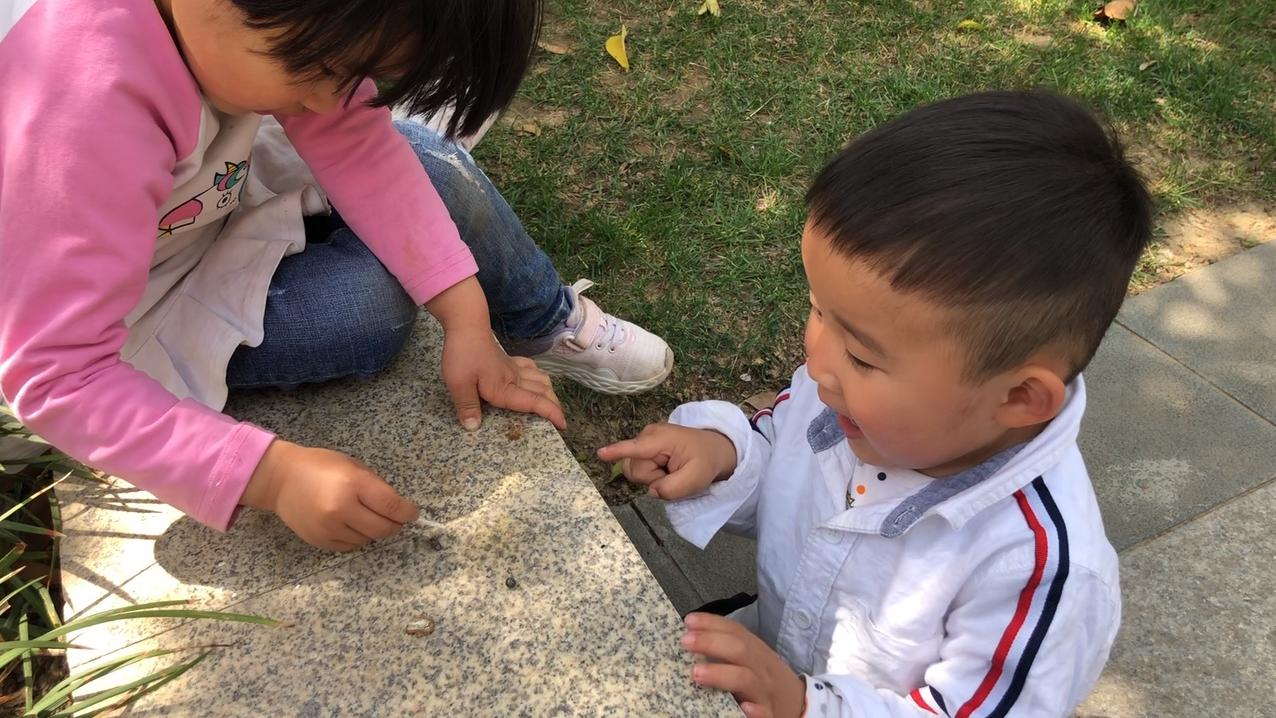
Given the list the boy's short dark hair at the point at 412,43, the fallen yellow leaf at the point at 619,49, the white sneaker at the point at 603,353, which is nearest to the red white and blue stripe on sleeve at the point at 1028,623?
the boy's short dark hair at the point at 412,43

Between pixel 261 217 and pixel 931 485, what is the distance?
1284 mm

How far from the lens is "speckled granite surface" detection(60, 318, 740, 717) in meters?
1.34

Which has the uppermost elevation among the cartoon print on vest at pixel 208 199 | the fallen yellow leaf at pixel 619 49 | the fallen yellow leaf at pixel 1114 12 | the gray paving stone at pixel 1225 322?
the cartoon print on vest at pixel 208 199

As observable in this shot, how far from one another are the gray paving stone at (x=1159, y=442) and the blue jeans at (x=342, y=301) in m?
1.65

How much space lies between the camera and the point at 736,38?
3.69 m

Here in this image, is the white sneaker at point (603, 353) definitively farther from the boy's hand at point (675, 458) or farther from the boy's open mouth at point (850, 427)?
the boy's open mouth at point (850, 427)

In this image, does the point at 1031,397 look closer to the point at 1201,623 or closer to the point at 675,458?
the point at 675,458

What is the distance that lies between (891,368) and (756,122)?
2280mm

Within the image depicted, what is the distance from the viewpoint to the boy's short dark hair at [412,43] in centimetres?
121

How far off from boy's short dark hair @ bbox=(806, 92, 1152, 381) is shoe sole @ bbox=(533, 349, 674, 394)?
1.24m

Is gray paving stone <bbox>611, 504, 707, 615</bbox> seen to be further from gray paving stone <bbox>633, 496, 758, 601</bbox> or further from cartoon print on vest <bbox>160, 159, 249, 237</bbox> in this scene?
cartoon print on vest <bbox>160, 159, 249, 237</bbox>

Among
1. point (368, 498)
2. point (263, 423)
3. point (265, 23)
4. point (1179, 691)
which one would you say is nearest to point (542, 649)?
point (368, 498)

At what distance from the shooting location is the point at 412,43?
4.17ft

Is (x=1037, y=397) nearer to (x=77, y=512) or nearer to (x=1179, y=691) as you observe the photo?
(x=1179, y=691)
